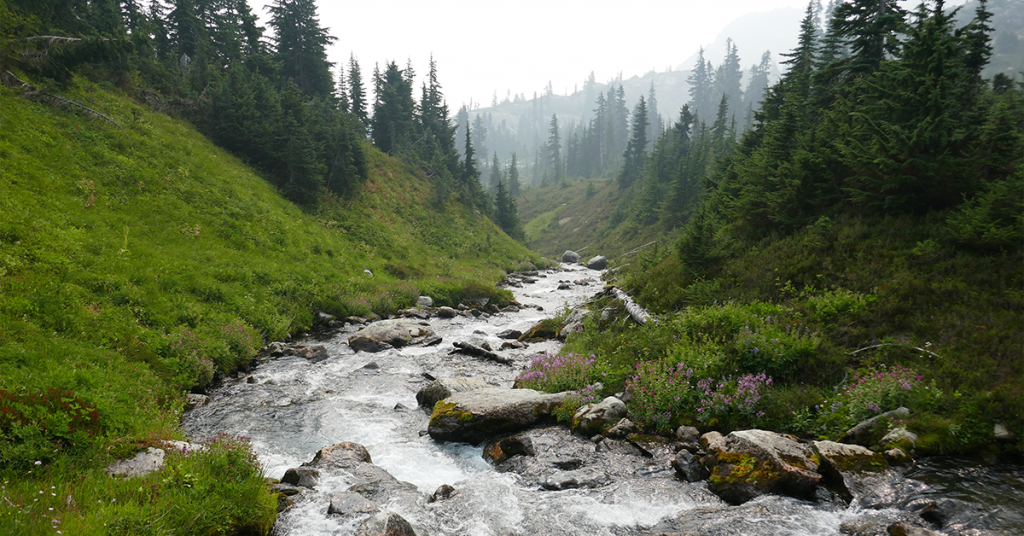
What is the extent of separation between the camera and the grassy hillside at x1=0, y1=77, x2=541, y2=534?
5.68 metres

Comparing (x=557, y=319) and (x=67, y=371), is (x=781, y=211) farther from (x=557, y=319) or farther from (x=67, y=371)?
(x=67, y=371)

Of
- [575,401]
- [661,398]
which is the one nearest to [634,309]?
[575,401]

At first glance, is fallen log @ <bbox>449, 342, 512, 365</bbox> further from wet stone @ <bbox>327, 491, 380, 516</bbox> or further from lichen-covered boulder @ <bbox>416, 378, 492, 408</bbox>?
wet stone @ <bbox>327, 491, 380, 516</bbox>

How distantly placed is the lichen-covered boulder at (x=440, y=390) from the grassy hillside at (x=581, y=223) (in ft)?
139

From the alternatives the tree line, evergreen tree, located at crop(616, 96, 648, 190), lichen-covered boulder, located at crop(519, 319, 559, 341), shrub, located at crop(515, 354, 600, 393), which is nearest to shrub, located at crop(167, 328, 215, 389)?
shrub, located at crop(515, 354, 600, 393)

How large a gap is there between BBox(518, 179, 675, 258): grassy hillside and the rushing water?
44.5 meters

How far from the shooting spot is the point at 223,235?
21.9 meters

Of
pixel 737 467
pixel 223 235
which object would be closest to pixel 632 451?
pixel 737 467

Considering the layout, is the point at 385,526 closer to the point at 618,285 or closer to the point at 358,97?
the point at 618,285

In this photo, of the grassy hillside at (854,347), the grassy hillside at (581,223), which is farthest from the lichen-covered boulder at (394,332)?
the grassy hillside at (581,223)

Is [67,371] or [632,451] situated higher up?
[67,371]

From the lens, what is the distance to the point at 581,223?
86125mm

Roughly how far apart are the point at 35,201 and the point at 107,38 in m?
14.6

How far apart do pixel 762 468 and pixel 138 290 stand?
17928mm
